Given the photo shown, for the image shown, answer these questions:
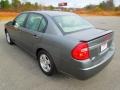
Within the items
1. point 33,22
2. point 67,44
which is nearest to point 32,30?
point 33,22

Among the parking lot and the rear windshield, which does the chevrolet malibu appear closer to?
the rear windshield

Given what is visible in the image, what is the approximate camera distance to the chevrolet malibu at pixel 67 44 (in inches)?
117

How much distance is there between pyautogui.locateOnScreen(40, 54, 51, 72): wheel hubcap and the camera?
3810 mm

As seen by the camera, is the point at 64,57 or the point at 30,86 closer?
the point at 64,57

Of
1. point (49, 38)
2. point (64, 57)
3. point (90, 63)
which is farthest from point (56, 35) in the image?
point (90, 63)

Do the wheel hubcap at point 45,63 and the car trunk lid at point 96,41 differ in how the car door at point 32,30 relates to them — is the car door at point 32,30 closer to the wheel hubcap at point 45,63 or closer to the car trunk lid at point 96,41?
the wheel hubcap at point 45,63

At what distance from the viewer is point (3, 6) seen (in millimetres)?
66812

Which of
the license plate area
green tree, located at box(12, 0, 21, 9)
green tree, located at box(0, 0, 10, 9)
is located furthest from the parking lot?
green tree, located at box(12, 0, 21, 9)

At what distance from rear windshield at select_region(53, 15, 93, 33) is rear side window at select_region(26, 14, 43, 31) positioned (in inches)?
21.6

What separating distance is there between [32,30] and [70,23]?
3.60 ft

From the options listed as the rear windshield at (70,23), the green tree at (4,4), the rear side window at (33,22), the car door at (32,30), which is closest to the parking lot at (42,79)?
the car door at (32,30)

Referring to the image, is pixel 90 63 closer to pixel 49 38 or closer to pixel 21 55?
pixel 49 38

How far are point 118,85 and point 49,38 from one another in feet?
6.13

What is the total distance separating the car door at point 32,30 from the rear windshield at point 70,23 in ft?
1.34
